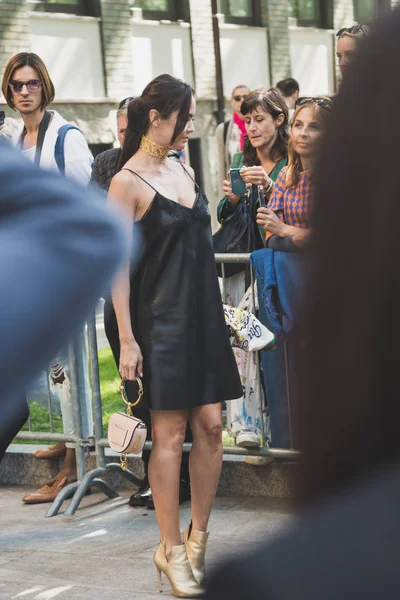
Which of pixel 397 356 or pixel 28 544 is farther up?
pixel 397 356

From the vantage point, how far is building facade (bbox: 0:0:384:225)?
1709cm

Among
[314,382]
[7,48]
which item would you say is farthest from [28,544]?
[7,48]

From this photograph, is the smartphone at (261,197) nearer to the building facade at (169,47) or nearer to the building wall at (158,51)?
the building facade at (169,47)

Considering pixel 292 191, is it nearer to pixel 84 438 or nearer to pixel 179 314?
pixel 179 314

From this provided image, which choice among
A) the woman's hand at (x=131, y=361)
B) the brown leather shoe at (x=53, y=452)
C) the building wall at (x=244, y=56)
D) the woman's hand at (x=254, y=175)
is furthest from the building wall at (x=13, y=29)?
the woman's hand at (x=131, y=361)

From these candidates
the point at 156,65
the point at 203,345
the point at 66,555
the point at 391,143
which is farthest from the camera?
the point at 156,65

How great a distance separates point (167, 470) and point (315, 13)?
1958cm

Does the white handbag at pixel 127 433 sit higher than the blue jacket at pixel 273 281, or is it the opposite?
the blue jacket at pixel 273 281

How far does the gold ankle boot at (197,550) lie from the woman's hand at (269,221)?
1.60 m

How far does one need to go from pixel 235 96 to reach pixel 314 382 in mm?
11794

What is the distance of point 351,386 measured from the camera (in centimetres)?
78

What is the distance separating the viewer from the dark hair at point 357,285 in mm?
773

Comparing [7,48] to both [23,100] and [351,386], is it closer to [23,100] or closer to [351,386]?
[23,100]

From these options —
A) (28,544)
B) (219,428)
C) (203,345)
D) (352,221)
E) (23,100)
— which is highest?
(23,100)
